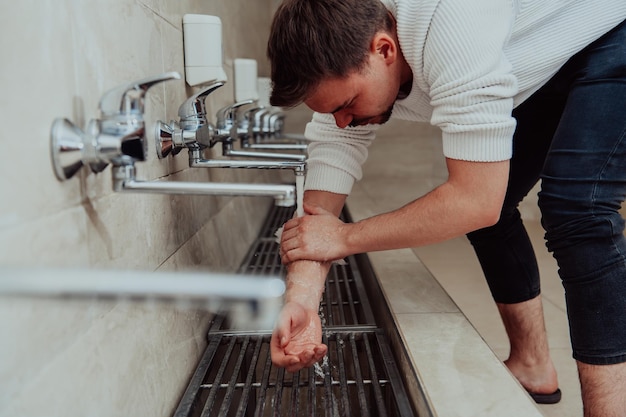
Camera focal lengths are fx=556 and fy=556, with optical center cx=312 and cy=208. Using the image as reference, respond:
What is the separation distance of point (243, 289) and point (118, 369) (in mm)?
465

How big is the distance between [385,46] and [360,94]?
90 millimetres

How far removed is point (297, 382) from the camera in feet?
2.86

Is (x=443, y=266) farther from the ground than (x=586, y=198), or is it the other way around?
(x=586, y=198)

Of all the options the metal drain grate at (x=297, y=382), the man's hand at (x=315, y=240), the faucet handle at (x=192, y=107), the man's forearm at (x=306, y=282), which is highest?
the faucet handle at (x=192, y=107)

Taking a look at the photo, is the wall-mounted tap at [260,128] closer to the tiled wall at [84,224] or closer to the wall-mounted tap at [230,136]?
the wall-mounted tap at [230,136]

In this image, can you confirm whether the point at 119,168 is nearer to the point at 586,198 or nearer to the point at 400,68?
the point at 400,68

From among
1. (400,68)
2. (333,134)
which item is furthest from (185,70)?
(400,68)

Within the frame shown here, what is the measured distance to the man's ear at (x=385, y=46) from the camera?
36.6 inches

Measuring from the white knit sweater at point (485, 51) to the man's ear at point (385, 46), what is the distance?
3cm

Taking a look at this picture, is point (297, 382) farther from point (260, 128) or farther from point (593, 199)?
point (260, 128)

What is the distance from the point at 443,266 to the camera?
2.50m

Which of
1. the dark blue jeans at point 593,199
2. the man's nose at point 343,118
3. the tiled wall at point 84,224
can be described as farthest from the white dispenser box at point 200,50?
the dark blue jeans at point 593,199

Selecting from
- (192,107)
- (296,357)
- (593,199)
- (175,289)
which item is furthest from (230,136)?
(175,289)

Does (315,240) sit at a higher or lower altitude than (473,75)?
lower
